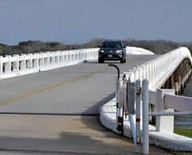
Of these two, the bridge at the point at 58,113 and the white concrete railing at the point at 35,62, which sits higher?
the bridge at the point at 58,113

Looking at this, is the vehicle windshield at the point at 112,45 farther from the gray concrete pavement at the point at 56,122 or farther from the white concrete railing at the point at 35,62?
the gray concrete pavement at the point at 56,122

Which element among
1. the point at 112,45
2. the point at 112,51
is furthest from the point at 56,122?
the point at 112,45

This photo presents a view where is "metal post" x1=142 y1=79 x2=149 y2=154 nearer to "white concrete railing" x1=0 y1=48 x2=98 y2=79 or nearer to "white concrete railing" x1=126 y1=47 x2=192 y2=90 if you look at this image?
"white concrete railing" x1=126 y1=47 x2=192 y2=90

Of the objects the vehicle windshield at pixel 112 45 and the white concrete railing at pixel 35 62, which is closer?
the white concrete railing at pixel 35 62

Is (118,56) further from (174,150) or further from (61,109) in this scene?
(174,150)

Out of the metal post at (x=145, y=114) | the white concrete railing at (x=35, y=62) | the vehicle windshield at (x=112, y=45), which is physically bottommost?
the white concrete railing at (x=35, y=62)

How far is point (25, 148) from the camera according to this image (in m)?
11.6

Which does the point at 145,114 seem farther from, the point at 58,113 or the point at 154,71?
the point at 154,71

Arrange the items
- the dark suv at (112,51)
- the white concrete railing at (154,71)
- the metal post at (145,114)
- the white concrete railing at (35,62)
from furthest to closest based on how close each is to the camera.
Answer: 1. the dark suv at (112,51)
2. the white concrete railing at (35,62)
3. the white concrete railing at (154,71)
4. the metal post at (145,114)

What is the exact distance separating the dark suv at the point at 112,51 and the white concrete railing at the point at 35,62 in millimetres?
2630

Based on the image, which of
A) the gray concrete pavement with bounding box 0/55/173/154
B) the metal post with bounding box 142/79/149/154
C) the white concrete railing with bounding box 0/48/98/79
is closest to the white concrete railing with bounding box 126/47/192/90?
the gray concrete pavement with bounding box 0/55/173/154

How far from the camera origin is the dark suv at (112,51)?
4906cm

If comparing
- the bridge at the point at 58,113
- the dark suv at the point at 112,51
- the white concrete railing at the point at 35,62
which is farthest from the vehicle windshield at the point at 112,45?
the bridge at the point at 58,113

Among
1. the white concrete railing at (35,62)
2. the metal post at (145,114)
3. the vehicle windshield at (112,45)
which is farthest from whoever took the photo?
the vehicle windshield at (112,45)
